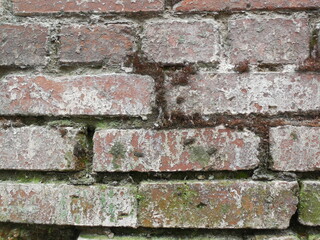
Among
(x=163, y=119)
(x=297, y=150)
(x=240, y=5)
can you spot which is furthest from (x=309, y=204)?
(x=240, y=5)

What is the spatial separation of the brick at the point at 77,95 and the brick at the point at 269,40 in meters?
0.22

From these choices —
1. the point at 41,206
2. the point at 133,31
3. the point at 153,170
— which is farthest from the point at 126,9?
the point at 41,206

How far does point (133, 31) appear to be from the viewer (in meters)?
0.73

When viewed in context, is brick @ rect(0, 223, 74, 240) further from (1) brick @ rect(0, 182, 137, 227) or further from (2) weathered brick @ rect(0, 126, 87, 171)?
(2) weathered brick @ rect(0, 126, 87, 171)

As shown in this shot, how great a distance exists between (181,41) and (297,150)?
362mm

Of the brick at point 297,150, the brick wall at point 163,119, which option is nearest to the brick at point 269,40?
the brick wall at point 163,119

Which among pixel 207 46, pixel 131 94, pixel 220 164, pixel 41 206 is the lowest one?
pixel 41 206

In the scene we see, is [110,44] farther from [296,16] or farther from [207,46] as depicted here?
[296,16]

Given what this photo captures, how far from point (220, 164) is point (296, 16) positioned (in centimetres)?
38

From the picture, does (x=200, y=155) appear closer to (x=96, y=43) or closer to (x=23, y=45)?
(x=96, y=43)

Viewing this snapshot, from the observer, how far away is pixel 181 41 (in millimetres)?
725

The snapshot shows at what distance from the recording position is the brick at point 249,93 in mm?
704

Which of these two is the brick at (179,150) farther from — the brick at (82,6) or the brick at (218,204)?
the brick at (82,6)

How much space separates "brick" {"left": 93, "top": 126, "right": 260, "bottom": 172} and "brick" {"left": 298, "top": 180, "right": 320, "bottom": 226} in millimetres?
125
